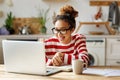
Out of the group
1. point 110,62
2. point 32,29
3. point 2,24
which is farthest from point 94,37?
point 2,24

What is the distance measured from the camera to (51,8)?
5.14 meters

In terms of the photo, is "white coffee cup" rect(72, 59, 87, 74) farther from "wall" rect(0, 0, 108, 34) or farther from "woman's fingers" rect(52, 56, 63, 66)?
"wall" rect(0, 0, 108, 34)

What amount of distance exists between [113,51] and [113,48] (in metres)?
0.05

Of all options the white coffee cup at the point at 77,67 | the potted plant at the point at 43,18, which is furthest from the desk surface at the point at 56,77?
the potted plant at the point at 43,18

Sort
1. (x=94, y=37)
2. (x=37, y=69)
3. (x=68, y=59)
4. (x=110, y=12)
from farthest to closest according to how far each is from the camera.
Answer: (x=110, y=12) → (x=94, y=37) → (x=68, y=59) → (x=37, y=69)

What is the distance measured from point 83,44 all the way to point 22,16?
2804mm

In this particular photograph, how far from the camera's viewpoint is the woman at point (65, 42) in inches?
95.3

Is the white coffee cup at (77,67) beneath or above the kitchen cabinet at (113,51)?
above

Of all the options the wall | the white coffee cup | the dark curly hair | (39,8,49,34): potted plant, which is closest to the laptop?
the white coffee cup

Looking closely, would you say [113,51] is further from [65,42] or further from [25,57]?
[25,57]

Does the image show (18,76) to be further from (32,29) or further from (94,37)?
(32,29)

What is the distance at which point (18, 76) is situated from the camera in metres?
2.01

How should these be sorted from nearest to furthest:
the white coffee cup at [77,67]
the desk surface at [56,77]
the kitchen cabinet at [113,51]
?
the desk surface at [56,77]
the white coffee cup at [77,67]
the kitchen cabinet at [113,51]

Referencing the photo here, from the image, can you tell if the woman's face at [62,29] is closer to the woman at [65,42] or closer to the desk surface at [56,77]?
the woman at [65,42]
